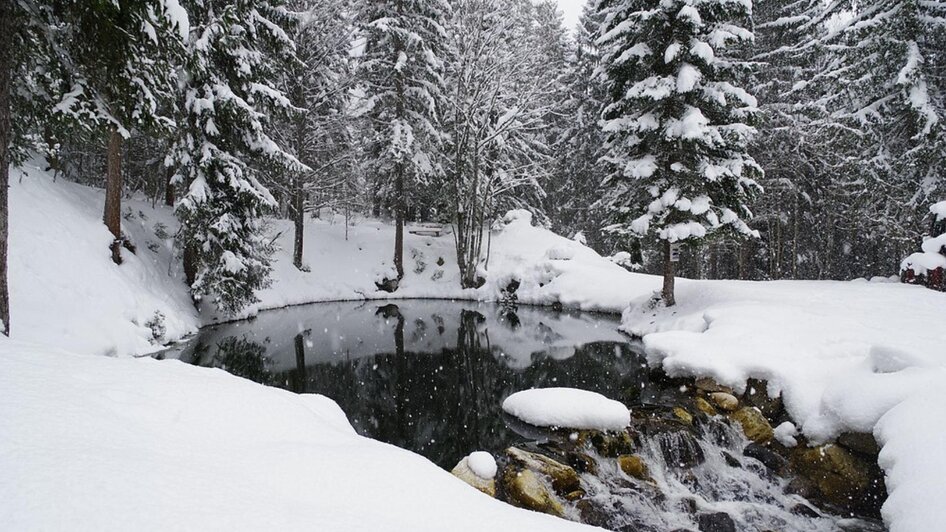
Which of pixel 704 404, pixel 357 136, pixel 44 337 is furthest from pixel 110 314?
pixel 357 136

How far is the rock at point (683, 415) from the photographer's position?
7.61 m

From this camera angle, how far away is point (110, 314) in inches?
422

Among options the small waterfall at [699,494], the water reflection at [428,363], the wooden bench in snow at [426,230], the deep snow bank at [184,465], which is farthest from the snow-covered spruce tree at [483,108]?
the deep snow bank at [184,465]

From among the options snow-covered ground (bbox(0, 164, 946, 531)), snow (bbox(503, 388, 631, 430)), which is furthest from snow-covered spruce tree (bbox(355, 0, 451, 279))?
snow (bbox(503, 388, 631, 430))

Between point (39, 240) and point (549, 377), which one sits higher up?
point (39, 240)

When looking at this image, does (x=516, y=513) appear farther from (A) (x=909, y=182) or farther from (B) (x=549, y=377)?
(A) (x=909, y=182)

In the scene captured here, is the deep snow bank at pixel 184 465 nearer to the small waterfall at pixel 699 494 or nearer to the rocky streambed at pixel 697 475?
the rocky streambed at pixel 697 475

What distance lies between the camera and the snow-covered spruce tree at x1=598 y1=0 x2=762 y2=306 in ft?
43.1

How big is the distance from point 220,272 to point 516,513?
44.7 ft

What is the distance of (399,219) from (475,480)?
61.2 feet

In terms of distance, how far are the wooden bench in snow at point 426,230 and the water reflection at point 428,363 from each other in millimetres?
8843

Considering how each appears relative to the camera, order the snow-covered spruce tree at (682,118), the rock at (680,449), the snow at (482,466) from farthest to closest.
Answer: the snow-covered spruce tree at (682,118) < the rock at (680,449) < the snow at (482,466)

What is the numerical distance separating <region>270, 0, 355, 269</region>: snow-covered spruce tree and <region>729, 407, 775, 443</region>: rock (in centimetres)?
1718

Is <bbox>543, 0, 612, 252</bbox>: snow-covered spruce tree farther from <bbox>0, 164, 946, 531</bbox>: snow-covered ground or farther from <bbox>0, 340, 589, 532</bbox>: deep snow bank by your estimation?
<bbox>0, 340, 589, 532</bbox>: deep snow bank
